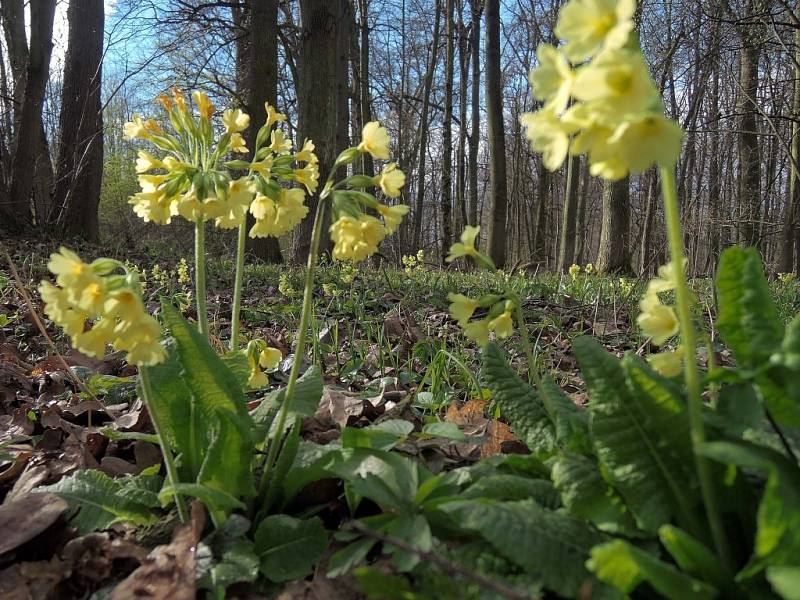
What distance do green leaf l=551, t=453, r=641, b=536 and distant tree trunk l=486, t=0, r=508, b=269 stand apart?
1075 centimetres

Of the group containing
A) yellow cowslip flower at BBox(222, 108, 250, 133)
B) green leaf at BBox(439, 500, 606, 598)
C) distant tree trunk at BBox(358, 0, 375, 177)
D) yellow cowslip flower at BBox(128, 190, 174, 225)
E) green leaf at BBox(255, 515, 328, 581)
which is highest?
distant tree trunk at BBox(358, 0, 375, 177)

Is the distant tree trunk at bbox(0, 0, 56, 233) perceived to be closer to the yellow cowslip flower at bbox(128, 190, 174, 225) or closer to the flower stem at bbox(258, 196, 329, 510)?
the yellow cowslip flower at bbox(128, 190, 174, 225)

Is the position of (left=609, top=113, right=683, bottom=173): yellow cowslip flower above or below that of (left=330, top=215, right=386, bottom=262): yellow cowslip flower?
above

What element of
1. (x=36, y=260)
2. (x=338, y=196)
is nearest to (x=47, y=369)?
(x=338, y=196)

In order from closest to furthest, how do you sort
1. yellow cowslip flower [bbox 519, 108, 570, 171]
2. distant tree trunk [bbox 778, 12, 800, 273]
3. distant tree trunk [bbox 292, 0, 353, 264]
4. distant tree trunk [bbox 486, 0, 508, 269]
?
yellow cowslip flower [bbox 519, 108, 570, 171] → distant tree trunk [bbox 778, 12, 800, 273] → distant tree trunk [bbox 292, 0, 353, 264] → distant tree trunk [bbox 486, 0, 508, 269]

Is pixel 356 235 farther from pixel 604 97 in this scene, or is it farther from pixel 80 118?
pixel 80 118

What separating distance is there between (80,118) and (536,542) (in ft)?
32.3

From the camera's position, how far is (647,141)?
792mm

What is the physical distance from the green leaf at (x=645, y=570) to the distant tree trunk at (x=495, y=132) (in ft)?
36.0

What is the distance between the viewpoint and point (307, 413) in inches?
54.7

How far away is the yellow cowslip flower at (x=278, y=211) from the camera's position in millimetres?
1547

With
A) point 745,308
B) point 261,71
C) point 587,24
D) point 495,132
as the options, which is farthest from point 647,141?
point 495,132

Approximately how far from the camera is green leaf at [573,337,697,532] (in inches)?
37.4

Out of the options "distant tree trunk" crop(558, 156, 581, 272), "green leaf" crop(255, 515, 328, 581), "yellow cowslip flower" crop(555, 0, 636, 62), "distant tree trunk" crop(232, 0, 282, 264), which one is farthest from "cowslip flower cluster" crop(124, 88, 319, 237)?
"distant tree trunk" crop(558, 156, 581, 272)
